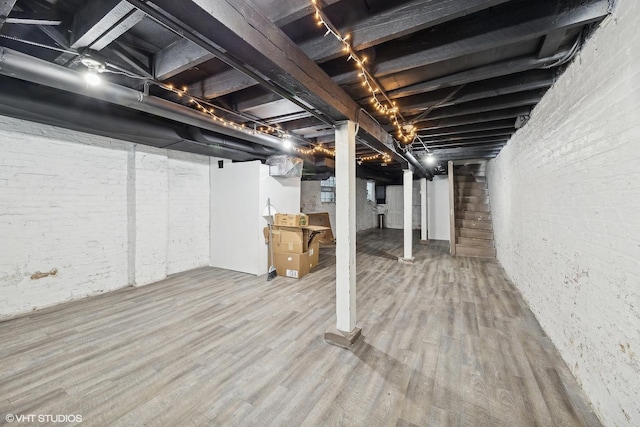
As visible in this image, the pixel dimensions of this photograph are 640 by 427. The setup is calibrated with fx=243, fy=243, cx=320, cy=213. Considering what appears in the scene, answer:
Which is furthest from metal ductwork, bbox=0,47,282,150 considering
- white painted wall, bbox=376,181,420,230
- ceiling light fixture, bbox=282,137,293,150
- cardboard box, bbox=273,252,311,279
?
→ white painted wall, bbox=376,181,420,230

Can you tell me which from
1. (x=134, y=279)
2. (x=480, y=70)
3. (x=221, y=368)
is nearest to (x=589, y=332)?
(x=480, y=70)

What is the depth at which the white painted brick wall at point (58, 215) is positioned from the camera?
262 centimetres

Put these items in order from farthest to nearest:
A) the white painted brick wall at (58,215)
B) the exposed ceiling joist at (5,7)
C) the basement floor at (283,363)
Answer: the white painted brick wall at (58,215)
the basement floor at (283,363)
the exposed ceiling joist at (5,7)

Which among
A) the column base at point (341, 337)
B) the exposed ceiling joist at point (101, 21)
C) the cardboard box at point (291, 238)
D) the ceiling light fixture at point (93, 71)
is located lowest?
the column base at point (341, 337)

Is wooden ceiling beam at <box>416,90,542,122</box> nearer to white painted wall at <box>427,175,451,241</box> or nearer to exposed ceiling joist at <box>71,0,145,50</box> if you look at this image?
exposed ceiling joist at <box>71,0,145,50</box>

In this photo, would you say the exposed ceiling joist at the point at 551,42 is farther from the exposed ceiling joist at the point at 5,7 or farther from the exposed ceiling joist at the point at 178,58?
the exposed ceiling joist at the point at 5,7

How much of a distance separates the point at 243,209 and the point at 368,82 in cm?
309

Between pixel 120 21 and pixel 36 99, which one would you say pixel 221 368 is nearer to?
pixel 120 21

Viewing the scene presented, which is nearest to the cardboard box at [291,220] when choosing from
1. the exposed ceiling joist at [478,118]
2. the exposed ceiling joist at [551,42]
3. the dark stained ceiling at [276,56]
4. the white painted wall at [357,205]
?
the dark stained ceiling at [276,56]

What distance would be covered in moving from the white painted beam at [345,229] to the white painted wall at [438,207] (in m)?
6.68

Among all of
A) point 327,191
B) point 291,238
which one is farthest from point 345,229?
point 327,191

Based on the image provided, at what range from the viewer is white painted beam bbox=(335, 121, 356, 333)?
2.18m

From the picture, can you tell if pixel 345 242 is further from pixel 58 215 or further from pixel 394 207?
pixel 394 207

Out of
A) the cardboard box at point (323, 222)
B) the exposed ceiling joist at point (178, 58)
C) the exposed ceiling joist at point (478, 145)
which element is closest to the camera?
the exposed ceiling joist at point (178, 58)
